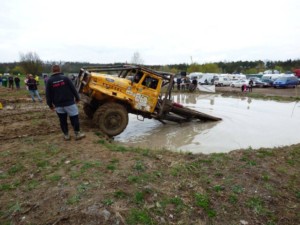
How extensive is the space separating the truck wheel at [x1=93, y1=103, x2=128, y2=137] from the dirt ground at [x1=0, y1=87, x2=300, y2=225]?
1.97 meters

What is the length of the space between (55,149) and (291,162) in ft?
17.4

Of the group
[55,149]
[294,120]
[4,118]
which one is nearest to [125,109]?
[55,149]

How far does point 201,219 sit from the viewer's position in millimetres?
4004

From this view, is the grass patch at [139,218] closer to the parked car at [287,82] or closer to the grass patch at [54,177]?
the grass patch at [54,177]

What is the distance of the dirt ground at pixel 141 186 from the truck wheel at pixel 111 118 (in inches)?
77.5

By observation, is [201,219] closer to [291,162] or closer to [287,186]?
[287,186]

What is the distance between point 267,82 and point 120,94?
110ft

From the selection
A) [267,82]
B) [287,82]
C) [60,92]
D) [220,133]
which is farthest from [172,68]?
[60,92]

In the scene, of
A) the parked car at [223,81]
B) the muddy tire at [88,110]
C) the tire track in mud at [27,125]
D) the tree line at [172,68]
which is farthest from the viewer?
the tree line at [172,68]

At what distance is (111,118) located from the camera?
354 inches

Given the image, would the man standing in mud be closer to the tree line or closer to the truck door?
the truck door

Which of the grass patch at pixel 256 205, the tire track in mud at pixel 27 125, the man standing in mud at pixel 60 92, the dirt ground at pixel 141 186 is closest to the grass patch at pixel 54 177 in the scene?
the dirt ground at pixel 141 186

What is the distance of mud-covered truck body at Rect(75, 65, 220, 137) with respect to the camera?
8922 millimetres

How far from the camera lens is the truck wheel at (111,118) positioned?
348 inches
